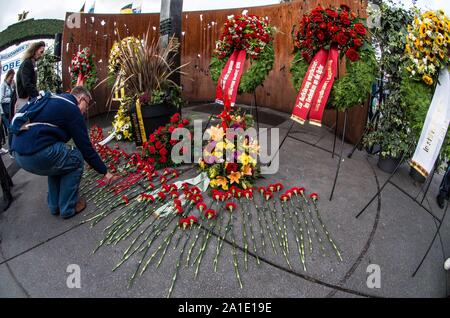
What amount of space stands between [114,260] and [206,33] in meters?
7.75

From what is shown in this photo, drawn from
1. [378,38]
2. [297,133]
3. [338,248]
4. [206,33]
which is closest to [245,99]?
[206,33]

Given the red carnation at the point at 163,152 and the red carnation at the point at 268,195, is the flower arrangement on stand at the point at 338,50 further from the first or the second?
the red carnation at the point at 163,152

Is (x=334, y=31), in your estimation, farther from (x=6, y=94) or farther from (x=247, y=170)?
(x=6, y=94)

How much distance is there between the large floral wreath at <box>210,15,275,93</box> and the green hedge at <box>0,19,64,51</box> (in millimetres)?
8393

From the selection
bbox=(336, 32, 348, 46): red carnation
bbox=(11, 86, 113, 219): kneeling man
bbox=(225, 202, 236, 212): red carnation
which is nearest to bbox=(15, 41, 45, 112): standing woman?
bbox=(11, 86, 113, 219): kneeling man

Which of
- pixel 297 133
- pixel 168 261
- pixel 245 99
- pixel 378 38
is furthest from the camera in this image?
pixel 245 99

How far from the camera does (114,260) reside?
8.64 feet

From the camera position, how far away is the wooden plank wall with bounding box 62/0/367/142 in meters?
7.29

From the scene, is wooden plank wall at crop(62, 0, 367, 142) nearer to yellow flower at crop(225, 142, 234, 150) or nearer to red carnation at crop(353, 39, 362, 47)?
red carnation at crop(353, 39, 362, 47)

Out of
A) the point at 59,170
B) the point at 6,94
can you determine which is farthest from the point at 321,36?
the point at 6,94

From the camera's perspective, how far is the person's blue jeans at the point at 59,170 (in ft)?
9.71

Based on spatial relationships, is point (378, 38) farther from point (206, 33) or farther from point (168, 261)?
point (206, 33)

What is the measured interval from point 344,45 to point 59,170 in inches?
130

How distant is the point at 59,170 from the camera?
308 cm
